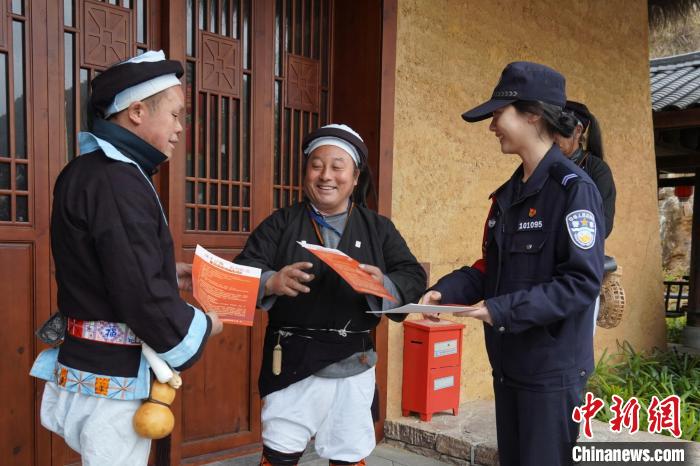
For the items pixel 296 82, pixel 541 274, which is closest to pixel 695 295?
pixel 296 82

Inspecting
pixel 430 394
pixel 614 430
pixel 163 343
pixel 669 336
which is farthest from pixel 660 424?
pixel 669 336

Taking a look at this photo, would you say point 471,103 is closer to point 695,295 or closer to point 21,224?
point 21,224

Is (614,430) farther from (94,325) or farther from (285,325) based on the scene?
(94,325)

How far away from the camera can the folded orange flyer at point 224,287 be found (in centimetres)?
207

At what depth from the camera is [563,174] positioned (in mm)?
2113

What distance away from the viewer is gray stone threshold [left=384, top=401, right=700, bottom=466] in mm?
3805

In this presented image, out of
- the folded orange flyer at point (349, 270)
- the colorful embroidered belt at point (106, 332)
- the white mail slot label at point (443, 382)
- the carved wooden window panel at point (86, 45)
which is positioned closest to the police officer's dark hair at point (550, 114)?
the folded orange flyer at point (349, 270)

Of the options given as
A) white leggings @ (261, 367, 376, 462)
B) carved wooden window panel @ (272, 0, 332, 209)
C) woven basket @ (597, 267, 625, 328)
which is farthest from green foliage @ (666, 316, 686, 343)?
white leggings @ (261, 367, 376, 462)

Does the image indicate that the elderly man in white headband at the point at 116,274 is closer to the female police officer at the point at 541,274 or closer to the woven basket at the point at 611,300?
the female police officer at the point at 541,274

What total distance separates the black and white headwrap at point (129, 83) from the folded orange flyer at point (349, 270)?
2.41 ft

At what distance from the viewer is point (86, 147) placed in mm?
1919

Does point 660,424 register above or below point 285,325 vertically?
below

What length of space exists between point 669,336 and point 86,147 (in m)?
10.8

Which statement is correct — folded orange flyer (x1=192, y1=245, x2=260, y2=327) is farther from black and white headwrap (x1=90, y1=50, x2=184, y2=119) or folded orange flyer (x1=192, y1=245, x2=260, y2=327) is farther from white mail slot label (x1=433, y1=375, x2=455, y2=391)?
white mail slot label (x1=433, y1=375, x2=455, y2=391)
